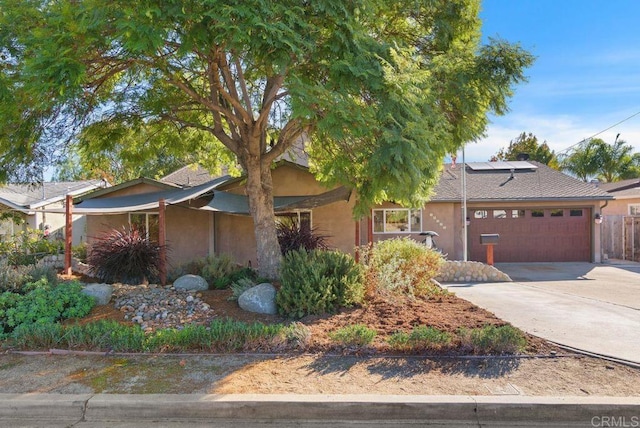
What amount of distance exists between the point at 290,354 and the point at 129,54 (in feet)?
15.5

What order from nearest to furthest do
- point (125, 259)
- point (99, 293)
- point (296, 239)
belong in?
point (99, 293) → point (125, 259) → point (296, 239)

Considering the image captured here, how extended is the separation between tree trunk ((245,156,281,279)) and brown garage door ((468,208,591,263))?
10.1m

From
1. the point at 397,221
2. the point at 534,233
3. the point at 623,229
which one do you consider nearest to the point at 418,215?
the point at 397,221

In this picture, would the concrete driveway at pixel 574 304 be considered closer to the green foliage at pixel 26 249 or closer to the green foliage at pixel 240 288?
the green foliage at pixel 240 288

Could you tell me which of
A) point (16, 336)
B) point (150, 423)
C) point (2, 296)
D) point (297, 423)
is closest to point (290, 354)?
point (297, 423)

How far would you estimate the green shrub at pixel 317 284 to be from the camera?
6.64 meters

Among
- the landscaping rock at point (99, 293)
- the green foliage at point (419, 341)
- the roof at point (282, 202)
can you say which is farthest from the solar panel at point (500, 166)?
the landscaping rock at point (99, 293)

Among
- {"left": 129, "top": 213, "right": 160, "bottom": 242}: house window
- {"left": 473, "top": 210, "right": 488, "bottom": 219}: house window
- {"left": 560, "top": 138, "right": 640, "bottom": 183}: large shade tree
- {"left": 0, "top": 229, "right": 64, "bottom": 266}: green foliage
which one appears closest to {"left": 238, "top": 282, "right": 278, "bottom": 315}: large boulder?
{"left": 129, "top": 213, "right": 160, "bottom": 242}: house window

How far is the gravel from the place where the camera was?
6.48 m

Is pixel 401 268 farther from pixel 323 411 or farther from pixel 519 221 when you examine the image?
pixel 519 221

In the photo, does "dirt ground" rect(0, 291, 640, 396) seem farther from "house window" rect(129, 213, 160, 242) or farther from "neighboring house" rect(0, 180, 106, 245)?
"neighboring house" rect(0, 180, 106, 245)

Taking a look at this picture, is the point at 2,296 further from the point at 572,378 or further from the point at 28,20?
the point at 572,378

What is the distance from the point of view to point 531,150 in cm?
3111

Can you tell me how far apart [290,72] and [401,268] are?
15.2 feet
